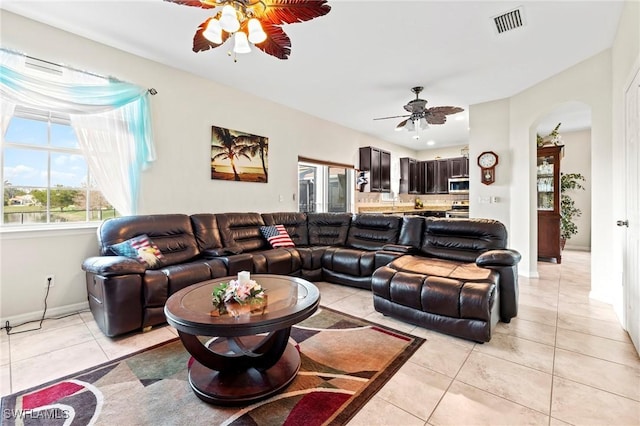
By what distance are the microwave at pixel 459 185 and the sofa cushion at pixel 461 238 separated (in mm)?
4596

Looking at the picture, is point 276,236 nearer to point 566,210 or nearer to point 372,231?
point 372,231

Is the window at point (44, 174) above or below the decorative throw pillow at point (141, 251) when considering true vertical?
above

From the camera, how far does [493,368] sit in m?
2.01

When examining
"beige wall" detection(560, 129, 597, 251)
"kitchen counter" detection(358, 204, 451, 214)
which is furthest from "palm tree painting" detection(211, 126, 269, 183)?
"beige wall" detection(560, 129, 597, 251)

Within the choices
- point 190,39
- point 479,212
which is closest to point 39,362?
point 190,39

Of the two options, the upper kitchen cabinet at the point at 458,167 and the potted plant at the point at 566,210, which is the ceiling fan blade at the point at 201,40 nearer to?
the potted plant at the point at 566,210

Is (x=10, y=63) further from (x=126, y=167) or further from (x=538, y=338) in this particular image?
(x=538, y=338)

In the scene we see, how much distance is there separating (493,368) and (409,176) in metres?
6.91

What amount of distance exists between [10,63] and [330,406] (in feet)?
12.8

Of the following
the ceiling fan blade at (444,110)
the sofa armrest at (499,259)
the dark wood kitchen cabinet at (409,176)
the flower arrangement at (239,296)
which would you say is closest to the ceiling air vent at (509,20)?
the ceiling fan blade at (444,110)

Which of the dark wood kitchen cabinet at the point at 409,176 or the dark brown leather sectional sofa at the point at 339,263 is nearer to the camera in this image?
the dark brown leather sectional sofa at the point at 339,263

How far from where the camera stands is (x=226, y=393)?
1.66 meters

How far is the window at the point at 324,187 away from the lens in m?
5.88

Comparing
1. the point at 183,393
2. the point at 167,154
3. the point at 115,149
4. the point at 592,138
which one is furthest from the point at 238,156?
the point at 592,138
